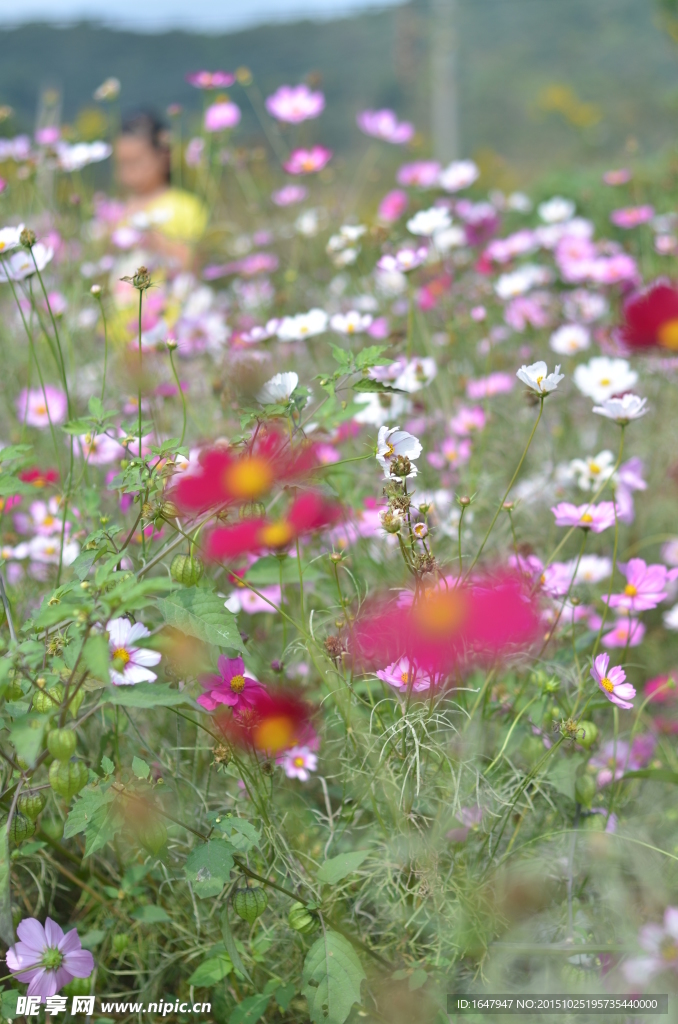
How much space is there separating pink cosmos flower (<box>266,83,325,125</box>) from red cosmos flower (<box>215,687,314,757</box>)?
1337 mm

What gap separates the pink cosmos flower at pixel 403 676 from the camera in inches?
28.2

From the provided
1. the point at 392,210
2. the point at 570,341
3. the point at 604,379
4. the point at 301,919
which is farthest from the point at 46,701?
the point at 392,210

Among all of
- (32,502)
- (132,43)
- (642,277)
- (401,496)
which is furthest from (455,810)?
(132,43)

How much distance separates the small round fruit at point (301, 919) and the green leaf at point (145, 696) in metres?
0.25

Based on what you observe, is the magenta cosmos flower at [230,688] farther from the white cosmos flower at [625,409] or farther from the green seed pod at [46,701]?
the white cosmos flower at [625,409]

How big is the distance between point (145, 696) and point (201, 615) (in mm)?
80

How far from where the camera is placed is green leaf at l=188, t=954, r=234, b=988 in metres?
0.77

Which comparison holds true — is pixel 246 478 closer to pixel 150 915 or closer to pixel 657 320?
pixel 150 915

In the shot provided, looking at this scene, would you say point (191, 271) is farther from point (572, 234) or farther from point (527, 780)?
point (527, 780)

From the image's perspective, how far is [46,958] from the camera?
722mm

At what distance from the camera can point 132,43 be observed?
8.41 metres

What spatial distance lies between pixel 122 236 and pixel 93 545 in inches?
58.4

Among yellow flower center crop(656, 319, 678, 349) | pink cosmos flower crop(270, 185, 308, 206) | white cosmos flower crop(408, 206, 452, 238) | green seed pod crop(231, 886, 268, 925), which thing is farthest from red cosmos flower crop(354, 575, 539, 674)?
pink cosmos flower crop(270, 185, 308, 206)

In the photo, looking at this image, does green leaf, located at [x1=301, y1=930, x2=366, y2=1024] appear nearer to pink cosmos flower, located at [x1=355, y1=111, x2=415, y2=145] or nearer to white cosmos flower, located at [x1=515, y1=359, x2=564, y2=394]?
white cosmos flower, located at [x1=515, y1=359, x2=564, y2=394]
